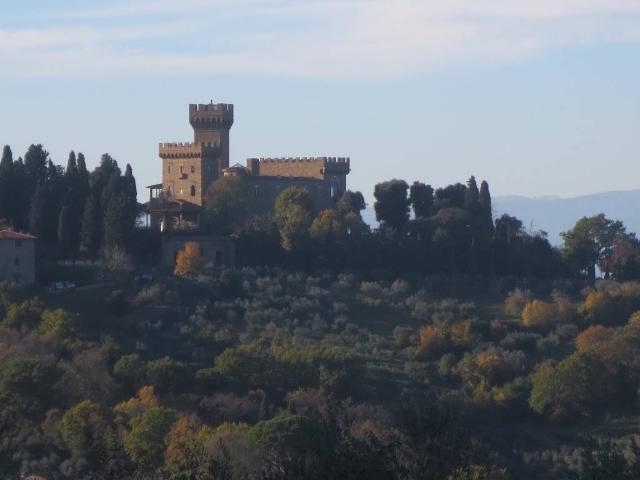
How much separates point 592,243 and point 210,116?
15802mm

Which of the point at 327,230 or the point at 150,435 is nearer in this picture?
the point at 150,435

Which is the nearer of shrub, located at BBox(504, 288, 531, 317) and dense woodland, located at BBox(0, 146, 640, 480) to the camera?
dense woodland, located at BBox(0, 146, 640, 480)

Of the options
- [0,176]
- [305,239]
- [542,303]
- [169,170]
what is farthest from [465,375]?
[169,170]

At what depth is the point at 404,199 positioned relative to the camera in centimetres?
6003

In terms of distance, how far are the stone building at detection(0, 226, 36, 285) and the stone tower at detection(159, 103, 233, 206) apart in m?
12.3

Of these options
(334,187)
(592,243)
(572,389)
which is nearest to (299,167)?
(334,187)

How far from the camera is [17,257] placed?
48906 millimetres

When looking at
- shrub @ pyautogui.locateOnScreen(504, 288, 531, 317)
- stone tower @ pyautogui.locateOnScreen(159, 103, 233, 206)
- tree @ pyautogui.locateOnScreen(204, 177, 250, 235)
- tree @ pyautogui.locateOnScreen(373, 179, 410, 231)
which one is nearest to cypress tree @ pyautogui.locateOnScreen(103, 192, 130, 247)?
tree @ pyautogui.locateOnScreen(204, 177, 250, 235)

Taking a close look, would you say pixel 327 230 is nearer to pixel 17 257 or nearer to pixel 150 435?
pixel 17 257

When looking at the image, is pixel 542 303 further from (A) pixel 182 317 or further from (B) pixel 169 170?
(B) pixel 169 170

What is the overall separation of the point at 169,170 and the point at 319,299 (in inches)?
503

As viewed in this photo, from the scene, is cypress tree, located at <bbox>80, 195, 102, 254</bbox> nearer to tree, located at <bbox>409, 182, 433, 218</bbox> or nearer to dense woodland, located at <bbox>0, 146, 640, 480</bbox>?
dense woodland, located at <bbox>0, 146, 640, 480</bbox>

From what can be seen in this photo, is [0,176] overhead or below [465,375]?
overhead

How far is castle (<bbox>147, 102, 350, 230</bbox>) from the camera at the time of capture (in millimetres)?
62062
